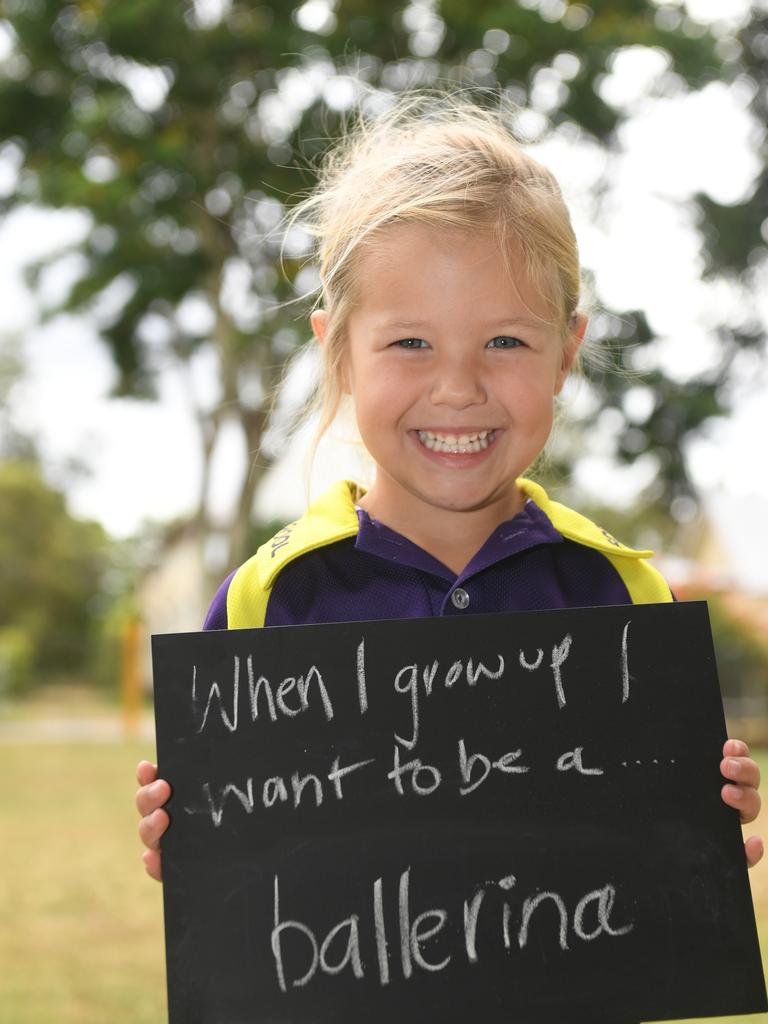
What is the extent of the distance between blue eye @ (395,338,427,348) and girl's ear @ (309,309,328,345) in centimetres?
25

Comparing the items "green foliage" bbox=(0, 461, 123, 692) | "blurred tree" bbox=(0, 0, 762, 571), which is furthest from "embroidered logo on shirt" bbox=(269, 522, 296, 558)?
"green foliage" bbox=(0, 461, 123, 692)

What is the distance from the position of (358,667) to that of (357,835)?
9.8 inches

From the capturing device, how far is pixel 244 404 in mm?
11961

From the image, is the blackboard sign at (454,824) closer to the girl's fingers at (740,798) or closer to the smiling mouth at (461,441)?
the girl's fingers at (740,798)

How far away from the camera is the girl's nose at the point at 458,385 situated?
6.41ft

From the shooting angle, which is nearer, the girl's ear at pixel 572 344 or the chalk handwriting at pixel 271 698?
the chalk handwriting at pixel 271 698

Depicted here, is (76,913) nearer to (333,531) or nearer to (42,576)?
(333,531)

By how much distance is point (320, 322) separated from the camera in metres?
2.24

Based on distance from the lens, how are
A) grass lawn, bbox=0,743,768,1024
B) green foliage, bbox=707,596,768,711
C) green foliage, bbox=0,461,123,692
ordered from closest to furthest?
grass lawn, bbox=0,743,768,1024, green foliage, bbox=707,596,768,711, green foliage, bbox=0,461,123,692

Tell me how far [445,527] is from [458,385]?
1.06ft

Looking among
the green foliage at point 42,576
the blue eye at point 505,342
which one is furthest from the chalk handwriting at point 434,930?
the green foliage at point 42,576

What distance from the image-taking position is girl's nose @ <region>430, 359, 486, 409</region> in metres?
1.96

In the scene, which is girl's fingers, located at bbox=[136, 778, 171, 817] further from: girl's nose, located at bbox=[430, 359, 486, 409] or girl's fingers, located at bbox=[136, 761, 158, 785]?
girl's nose, located at bbox=[430, 359, 486, 409]

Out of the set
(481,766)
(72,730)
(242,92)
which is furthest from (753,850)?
(72,730)
